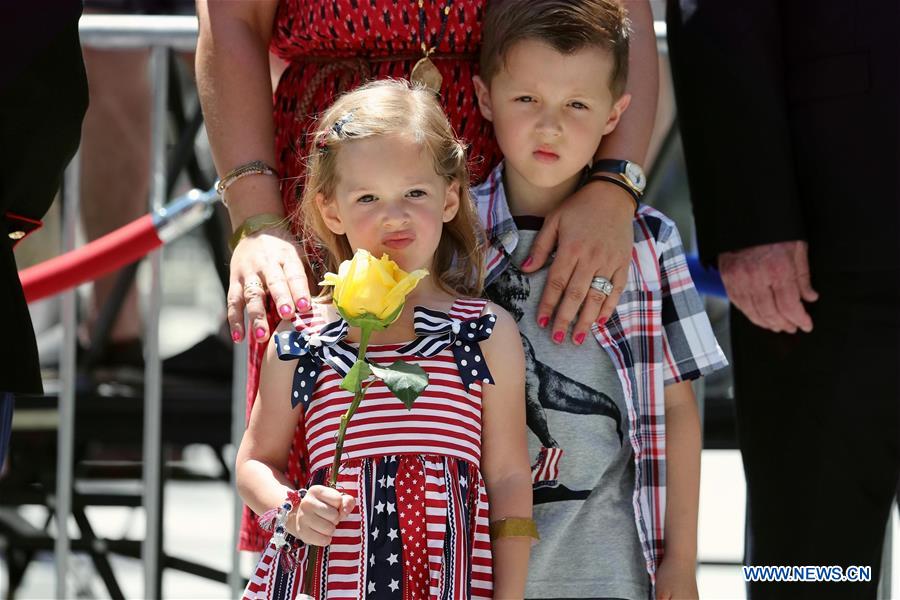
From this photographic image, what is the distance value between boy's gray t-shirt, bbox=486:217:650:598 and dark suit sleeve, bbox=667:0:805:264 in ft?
1.50

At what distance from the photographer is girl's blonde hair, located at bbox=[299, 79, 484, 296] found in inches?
70.8

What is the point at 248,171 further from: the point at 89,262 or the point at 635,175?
the point at 89,262

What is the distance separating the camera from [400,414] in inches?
69.4

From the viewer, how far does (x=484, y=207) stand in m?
2.08

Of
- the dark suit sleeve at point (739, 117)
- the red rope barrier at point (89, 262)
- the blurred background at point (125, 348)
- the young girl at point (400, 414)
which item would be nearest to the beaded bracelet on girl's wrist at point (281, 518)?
the young girl at point (400, 414)

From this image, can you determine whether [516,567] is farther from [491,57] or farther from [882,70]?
[882,70]

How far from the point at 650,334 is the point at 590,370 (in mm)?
117

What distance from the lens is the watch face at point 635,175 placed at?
2.04 metres

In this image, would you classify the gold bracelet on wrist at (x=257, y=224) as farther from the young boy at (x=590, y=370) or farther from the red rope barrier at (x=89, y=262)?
the red rope barrier at (x=89, y=262)

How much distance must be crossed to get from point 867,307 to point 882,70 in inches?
16.6

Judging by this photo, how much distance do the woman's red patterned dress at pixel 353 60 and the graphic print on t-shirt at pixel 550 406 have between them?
0.35 metres

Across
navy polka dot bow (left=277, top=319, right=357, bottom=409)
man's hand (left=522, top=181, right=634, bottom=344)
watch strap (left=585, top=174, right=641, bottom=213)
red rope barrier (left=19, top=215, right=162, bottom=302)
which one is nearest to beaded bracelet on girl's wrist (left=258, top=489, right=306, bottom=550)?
navy polka dot bow (left=277, top=319, right=357, bottom=409)

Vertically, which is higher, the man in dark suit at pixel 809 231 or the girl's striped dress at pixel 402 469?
the man in dark suit at pixel 809 231

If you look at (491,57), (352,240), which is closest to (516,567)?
(352,240)
